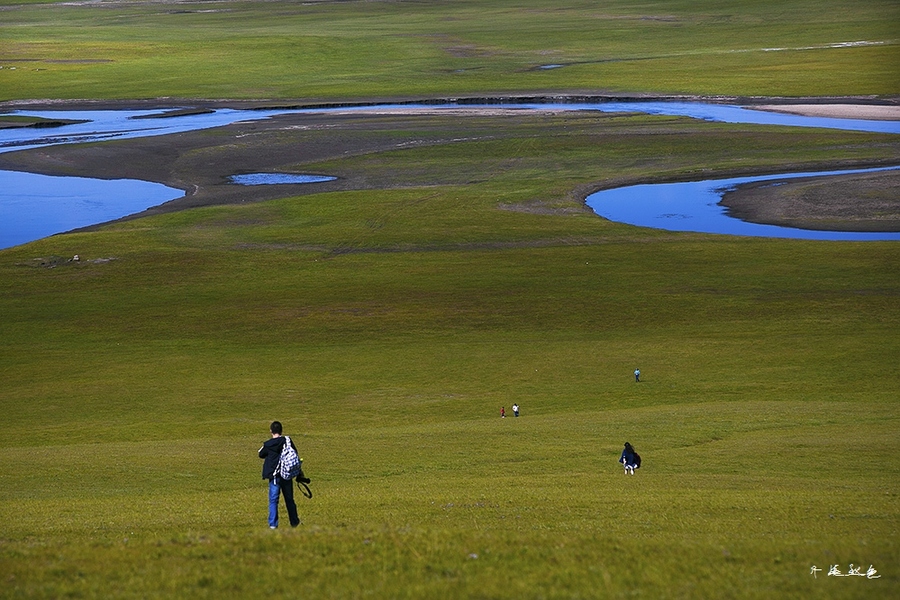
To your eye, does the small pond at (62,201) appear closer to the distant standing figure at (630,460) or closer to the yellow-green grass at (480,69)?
the yellow-green grass at (480,69)

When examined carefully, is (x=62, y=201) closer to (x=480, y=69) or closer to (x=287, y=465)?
(x=287, y=465)

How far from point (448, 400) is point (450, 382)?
110 inches

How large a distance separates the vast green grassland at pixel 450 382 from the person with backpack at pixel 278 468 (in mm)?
1625

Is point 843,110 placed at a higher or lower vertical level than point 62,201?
higher

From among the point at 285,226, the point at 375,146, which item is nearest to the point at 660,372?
the point at 285,226

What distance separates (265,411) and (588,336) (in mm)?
17907

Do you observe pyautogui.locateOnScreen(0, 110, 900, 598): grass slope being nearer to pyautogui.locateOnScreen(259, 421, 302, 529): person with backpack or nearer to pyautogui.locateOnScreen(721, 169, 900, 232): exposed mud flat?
pyautogui.locateOnScreen(259, 421, 302, 529): person with backpack

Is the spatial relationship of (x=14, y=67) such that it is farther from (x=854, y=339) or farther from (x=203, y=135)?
(x=854, y=339)

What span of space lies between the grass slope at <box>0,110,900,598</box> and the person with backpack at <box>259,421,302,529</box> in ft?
2.70

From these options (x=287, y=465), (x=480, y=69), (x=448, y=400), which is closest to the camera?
(x=287, y=465)

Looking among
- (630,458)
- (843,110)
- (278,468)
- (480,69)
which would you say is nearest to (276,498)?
(278,468)

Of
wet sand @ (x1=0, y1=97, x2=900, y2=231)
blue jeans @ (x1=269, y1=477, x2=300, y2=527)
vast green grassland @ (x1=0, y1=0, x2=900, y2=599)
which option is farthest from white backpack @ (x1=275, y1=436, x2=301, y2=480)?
wet sand @ (x1=0, y1=97, x2=900, y2=231)

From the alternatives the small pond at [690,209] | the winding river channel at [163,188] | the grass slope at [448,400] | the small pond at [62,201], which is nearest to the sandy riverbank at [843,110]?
the winding river channel at [163,188]

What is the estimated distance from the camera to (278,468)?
57.3 feet
